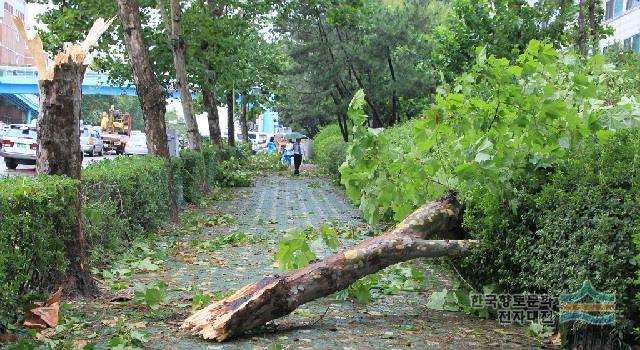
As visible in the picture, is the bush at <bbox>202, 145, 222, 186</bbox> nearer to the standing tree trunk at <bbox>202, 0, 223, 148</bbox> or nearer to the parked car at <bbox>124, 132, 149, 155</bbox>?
the standing tree trunk at <bbox>202, 0, 223, 148</bbox>

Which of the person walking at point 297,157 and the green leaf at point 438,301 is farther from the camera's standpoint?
the person walking at point 297,157

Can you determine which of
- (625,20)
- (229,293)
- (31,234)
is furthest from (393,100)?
(31,234)

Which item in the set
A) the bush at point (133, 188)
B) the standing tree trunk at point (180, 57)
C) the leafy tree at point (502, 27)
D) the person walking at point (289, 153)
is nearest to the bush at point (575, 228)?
the bush at point (133, 188)

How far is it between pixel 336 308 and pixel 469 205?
174 centimetres

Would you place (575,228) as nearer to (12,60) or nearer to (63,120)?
(63,120)

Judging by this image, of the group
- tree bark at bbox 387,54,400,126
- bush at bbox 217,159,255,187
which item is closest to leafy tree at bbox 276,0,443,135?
tree bark at bbox 387,54,400,126

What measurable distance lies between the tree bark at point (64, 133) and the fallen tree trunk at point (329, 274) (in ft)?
5.64

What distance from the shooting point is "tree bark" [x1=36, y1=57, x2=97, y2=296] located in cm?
742

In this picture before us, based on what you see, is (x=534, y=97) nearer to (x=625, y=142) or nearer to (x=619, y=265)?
(x=625, y=142)

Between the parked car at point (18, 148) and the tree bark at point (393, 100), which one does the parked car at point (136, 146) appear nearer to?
the parked car at point (18, 148)

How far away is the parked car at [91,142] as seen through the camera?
42.7 meters

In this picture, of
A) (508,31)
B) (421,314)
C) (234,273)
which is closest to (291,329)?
(421,314)

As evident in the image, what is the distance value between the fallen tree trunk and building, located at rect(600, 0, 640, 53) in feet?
111

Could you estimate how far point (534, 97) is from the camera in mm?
6582
